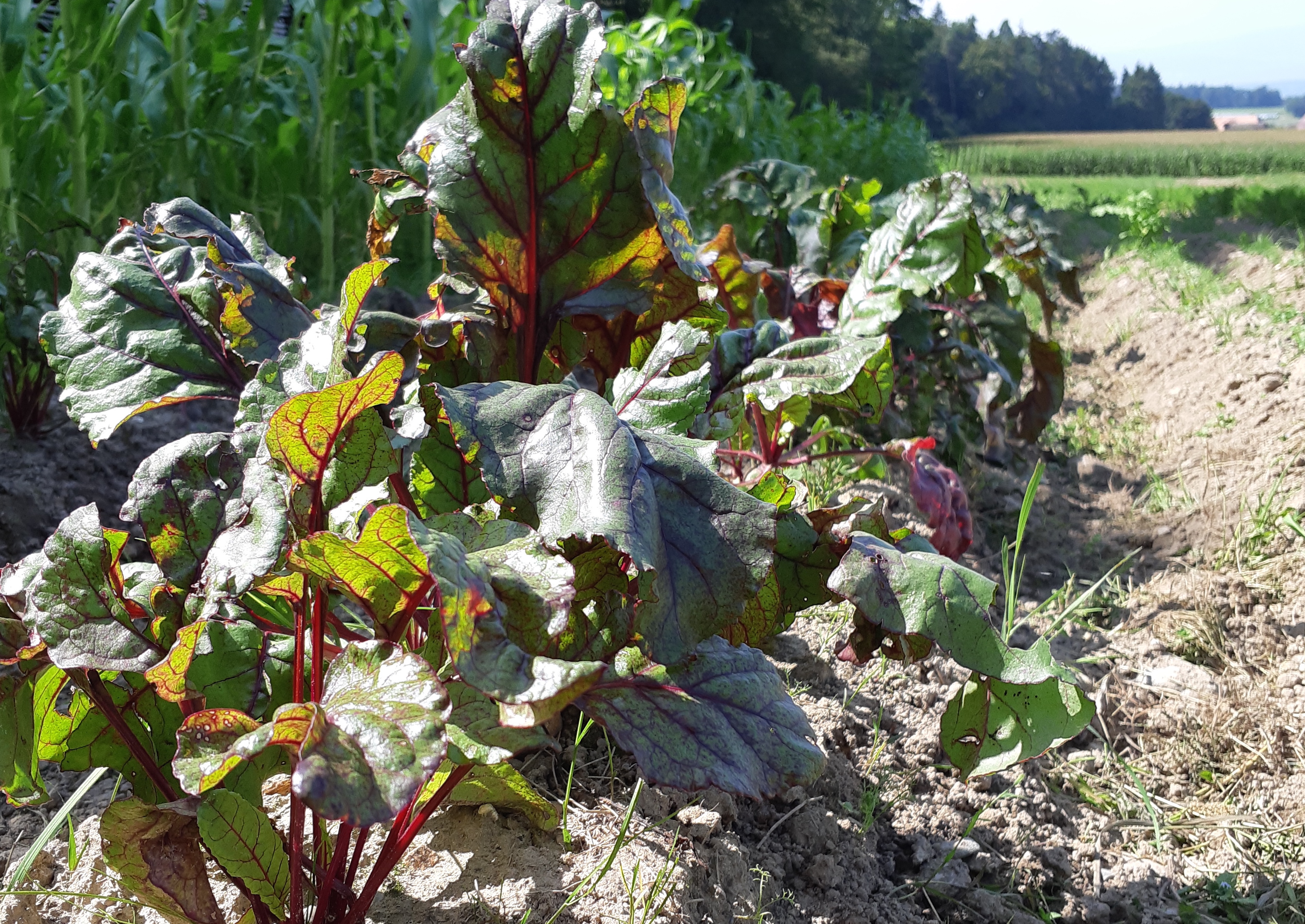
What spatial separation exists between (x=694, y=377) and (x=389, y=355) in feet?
1.28

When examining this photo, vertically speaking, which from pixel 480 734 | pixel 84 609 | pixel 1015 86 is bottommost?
pixel 480 734

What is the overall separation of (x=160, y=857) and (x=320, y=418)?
48cm

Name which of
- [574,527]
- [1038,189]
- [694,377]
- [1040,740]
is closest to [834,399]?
[694,377]

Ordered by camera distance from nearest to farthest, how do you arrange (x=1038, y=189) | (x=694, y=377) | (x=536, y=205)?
(x=694, y=377), (x=536, y=205), (x=1038, y=189)

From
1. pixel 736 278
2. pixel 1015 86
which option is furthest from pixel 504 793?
pixel 1015 86

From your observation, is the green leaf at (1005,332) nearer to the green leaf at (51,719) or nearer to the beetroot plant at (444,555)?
the beetroot plant at (444,555)

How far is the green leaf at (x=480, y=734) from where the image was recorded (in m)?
0.86

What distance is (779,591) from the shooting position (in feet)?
3.71

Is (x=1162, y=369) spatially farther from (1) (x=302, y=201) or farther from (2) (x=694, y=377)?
(2) (x=694, y=377)

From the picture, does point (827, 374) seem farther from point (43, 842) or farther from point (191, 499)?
point (43, 842)

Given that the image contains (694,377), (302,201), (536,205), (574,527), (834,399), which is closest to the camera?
(574,527)

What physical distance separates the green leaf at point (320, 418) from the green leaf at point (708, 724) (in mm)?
344

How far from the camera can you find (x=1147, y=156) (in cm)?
3078

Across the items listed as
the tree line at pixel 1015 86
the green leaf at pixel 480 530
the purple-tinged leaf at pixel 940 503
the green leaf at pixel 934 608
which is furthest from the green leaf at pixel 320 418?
the tree line at pixel 1015 86
